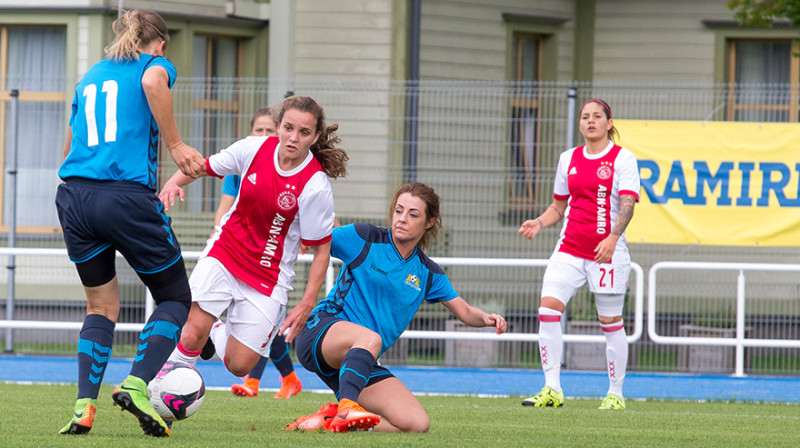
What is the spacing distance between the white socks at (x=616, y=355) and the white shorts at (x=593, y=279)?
5.0 inches

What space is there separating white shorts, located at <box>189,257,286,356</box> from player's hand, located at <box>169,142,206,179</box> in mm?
937

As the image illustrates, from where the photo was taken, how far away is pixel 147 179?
526cm

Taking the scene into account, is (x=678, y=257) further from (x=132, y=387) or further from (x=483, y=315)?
(x=132, y=387)

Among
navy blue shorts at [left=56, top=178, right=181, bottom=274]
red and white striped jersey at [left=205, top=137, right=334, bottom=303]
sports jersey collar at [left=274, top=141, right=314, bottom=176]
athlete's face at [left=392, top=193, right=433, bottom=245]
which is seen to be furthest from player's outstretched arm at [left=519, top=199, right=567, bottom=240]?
navy blue shorts at [left=56, top=178, right=181, bottom=274]

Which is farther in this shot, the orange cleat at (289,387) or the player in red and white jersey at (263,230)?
the orange cleat at (289,387)

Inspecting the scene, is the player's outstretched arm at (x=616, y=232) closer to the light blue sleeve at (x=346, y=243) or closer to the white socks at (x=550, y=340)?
the white socks at (x=550, y=340)

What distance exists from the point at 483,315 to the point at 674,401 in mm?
3918

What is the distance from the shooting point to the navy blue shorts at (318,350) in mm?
5895

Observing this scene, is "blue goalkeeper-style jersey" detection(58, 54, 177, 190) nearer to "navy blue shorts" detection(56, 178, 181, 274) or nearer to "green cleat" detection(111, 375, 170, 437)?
"navy blue shorts" detection(56, 178, 181, 274)

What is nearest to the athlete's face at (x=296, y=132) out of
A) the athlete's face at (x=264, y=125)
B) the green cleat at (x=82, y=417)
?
the green cleat at (x=82, y=417)

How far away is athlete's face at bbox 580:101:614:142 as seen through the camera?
8469 millimetres

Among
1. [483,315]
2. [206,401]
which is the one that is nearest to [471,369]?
[206,401]

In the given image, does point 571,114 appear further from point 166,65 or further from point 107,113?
point 107,113

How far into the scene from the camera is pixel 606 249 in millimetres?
8172
